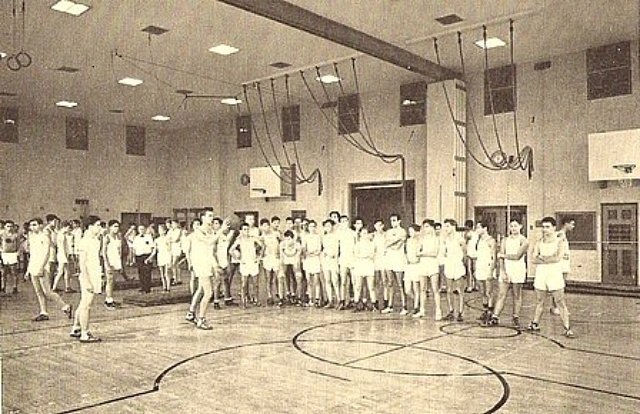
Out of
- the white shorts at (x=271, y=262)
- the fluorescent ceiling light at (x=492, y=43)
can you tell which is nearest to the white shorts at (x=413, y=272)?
the white shorts at (x=271, y=262)

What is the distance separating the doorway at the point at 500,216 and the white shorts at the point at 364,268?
5150 millimetres

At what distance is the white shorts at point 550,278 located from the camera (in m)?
7.62

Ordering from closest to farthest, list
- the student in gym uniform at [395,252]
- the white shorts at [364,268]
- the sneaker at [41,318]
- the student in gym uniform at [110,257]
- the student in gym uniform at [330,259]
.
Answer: the sneaker at [41,318] → the student in gym uniform at [395,252] → the white shorts at [364,268] → the student in gym uniform at [330,259] → the student in gym uniform at [110,257]

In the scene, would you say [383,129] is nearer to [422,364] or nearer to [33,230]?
[33,230]

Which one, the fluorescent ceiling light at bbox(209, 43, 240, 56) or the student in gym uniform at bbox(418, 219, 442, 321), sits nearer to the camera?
the student in gym uniform at bbox(418, 219, 442, 321)

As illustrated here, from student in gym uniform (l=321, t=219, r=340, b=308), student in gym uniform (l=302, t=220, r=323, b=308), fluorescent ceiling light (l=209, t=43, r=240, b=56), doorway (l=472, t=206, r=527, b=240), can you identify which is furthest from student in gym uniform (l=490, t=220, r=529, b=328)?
fluorescent ceiling light (l=209, t=43, r=240, b=56)

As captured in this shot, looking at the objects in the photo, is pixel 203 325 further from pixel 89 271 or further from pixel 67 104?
pixel 67 104

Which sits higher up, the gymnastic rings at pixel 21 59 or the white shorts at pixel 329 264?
the gymnastic rings at pixel 21 59

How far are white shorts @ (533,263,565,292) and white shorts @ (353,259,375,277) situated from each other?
314 cm

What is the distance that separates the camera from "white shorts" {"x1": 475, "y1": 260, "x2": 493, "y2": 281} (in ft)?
29.3

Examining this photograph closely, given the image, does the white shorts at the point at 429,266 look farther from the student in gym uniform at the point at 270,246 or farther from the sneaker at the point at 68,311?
the sneaker at the point at 68,311

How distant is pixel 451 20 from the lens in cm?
1105

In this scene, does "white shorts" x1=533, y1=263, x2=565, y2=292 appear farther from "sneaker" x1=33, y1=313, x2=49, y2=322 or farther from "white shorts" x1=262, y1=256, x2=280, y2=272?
"sneaker" x1=33, y1=313, x2=49, y2=322

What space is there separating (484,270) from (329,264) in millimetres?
2897
